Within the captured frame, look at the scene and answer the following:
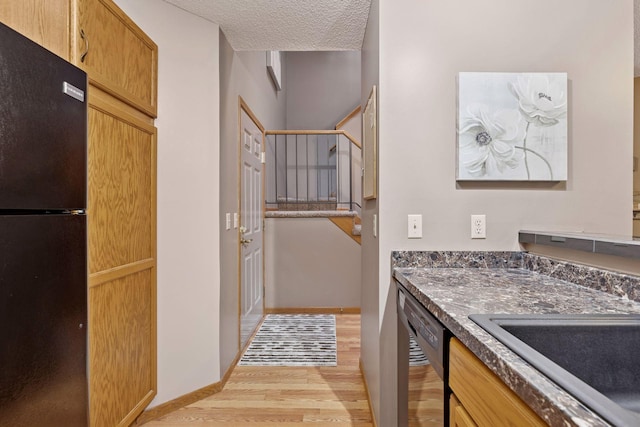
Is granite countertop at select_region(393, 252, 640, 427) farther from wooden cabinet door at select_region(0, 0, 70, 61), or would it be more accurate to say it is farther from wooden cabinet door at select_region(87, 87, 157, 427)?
wooden cabinet door at select_region(0, 0, 70, 61)

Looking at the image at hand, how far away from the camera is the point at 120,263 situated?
1.62 m

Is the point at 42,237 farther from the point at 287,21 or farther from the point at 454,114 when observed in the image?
the point at 287,21

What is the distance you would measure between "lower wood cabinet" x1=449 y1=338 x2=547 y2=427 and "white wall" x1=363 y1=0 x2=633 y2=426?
770 millimetres

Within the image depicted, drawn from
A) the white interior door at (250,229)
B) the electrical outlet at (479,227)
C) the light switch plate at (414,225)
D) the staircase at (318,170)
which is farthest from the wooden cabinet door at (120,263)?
the staircase at (318,170)

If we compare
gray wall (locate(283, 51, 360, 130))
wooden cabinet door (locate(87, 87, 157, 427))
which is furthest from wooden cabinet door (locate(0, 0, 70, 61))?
gray wall (locate(283, 51, 360, 130))

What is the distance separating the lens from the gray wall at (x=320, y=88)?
6.47 metres

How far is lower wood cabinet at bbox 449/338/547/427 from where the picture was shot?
603 millimetres

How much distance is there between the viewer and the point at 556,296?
3.61 feet

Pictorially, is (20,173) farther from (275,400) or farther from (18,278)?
(275,400)

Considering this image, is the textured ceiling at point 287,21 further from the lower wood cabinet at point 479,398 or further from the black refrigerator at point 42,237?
the lower wood cabinet at point 479,398

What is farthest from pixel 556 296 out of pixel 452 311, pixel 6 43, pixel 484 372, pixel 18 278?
pixel 6 43

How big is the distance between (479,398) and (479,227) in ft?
3.34

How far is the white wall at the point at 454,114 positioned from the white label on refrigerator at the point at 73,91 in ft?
3.93

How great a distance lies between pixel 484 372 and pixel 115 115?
171 centimetres
